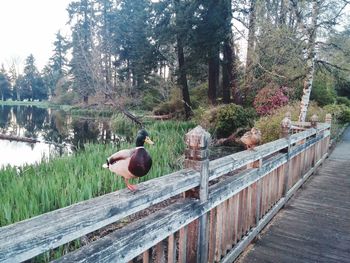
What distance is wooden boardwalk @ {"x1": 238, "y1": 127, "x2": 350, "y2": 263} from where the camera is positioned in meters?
3.05

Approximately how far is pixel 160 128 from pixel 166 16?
328 inches

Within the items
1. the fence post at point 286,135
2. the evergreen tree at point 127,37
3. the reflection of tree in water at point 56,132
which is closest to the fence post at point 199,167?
the fence post at point 286,135

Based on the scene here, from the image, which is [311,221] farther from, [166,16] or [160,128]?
[166,16]

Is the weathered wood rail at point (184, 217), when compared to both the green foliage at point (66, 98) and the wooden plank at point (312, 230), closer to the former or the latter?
the wooden plank at point (312, 230)

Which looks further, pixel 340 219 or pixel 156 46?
pixel 156 46

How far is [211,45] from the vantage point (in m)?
14.9

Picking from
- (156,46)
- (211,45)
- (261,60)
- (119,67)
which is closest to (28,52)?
(119,67)

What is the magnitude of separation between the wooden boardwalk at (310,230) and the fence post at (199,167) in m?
0.92

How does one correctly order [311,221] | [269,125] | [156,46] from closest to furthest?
[311,221] → [269,125] → [156,46]

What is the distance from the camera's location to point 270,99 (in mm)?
12820

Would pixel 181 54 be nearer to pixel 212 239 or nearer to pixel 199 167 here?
pixel 212 239

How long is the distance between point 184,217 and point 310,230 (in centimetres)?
243

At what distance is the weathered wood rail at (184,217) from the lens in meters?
1.16

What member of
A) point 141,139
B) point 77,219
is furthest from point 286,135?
point 77,219
